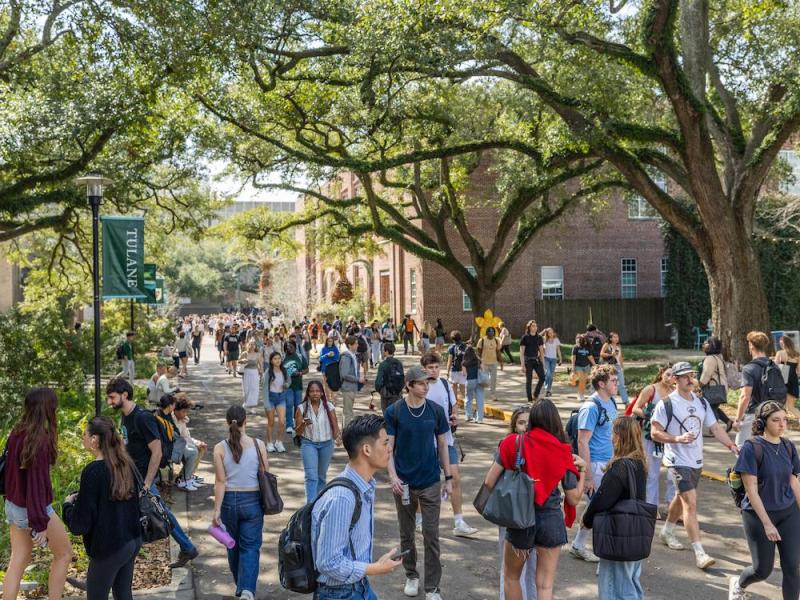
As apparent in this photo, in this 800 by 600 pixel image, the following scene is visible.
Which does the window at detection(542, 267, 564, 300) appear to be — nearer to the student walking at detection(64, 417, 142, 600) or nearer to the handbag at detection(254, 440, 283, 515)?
the handbag at detection(254, 440, 283, 515)

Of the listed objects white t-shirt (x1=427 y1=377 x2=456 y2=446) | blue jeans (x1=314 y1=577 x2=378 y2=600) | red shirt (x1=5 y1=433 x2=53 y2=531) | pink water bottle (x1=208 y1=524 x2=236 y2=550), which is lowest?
pink water bottle (x1=208 y1=524 x2=236 y2=550)

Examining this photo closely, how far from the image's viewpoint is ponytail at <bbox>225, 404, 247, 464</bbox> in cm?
627

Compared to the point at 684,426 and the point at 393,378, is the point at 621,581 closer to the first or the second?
the point at 684,426

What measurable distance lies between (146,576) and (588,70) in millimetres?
13872

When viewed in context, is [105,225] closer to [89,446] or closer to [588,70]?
[89,446]

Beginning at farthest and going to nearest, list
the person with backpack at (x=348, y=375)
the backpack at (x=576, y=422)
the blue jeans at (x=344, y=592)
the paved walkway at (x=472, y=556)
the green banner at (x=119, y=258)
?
the person with backpack at (x=348, y=375) < the green banner at (x=119, y=258) < the backpack at (x=576, y=422) < the paved walkway at (x=472, y=556) < the blue jeans at (x=344, y=592)

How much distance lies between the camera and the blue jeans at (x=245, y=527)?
20.5 ft

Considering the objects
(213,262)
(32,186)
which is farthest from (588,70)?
(213,262)

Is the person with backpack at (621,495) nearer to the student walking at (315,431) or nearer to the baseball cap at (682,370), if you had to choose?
the baseball cap at (682,370)

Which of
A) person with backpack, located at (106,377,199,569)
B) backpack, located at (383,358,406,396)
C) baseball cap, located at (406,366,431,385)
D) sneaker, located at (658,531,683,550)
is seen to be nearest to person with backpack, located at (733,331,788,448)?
sneaker, located at (658,531,683,550)

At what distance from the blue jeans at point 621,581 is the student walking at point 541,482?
376 millimetres

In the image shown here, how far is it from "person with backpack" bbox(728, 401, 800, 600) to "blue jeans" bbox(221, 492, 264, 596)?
3.68 metres

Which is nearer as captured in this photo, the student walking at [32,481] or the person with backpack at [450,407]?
the student walking at [32,481]

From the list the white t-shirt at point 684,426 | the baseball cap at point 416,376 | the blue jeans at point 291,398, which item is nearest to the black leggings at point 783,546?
the white t-shirt at point 684,426
